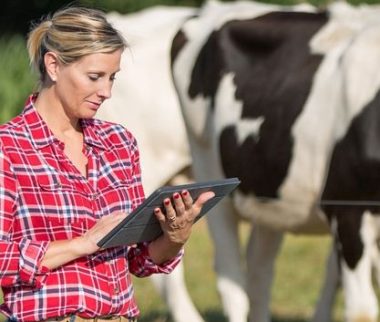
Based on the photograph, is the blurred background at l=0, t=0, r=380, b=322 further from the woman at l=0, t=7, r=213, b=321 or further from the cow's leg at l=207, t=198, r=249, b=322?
the woman at l=0, t=7, r=213, b=321

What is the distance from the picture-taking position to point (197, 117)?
29.1ft

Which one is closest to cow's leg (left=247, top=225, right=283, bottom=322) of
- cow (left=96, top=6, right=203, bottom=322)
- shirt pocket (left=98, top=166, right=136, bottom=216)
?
cow (left=96, top=6, right=203, bottom=322)

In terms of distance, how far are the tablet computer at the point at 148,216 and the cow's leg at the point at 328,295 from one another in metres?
5.04

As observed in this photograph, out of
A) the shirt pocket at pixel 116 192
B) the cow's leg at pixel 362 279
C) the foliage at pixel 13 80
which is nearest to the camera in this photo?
the shirt pocket at pixel 116 192

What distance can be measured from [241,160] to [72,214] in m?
4.20

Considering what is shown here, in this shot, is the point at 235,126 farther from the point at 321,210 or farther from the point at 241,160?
the point at 321,210

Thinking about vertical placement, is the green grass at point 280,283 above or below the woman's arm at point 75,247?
below

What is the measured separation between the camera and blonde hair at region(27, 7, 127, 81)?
4141mm

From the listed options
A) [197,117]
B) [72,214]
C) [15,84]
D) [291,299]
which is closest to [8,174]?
[72,214]

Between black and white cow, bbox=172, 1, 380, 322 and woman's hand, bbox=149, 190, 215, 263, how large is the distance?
322 cm

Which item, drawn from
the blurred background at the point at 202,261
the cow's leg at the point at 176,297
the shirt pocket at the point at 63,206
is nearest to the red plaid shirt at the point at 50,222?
the shirt pocket at the point at 63,206

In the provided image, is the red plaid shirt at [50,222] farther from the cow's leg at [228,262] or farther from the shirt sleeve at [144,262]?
the cow's leg at [228,262]

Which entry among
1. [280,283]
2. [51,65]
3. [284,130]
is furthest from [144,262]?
[280,283]

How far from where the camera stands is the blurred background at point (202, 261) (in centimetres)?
1049
